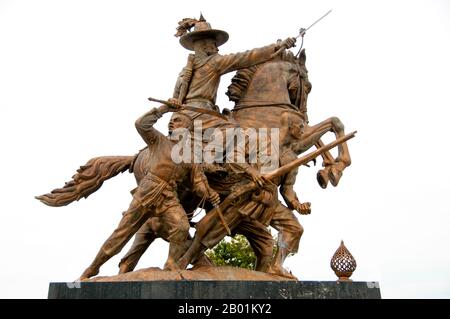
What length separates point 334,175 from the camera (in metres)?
8.45

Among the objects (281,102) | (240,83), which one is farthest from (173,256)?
(240,83)

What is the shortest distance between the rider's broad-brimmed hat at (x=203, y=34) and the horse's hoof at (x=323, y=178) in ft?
7.21

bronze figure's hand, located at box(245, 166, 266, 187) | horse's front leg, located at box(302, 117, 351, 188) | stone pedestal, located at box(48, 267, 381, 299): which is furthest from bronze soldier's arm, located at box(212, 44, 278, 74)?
stone pedestal, located at box(48, 267, 381, 299)

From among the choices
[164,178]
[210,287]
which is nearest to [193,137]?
[164,178]

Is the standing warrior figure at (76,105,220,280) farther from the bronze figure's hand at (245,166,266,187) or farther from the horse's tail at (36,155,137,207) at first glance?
the horse's tail at (36,155,137,207)

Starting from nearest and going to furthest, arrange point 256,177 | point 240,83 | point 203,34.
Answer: point 256,177, point 203,34, point 240,83

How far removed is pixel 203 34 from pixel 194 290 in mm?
3550

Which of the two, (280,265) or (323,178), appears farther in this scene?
(323,178)

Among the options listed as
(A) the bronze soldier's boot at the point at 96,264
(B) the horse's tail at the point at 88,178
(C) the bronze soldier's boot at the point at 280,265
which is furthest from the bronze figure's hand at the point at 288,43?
(A) the bronze soldier's boot at the point at 96,264

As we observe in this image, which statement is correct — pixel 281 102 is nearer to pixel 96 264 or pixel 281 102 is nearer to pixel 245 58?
pixel 245 58

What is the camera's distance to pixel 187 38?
29.1 feet

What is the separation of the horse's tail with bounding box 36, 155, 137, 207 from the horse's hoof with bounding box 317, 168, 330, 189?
7.95 feet

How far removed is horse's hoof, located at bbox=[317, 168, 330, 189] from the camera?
853 cm
